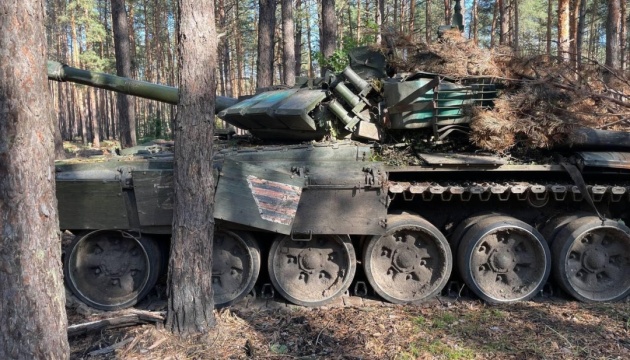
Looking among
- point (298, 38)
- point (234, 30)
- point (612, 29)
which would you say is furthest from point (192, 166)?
point (298, 38)

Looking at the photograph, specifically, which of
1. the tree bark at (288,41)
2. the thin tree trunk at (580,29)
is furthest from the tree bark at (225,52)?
the thin tree trunk at (580,29)

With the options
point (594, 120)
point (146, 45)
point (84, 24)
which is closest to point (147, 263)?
point (594, 120)

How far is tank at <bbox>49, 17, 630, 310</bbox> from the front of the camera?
569cm

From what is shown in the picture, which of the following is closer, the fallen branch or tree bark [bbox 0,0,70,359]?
tree bark [bbox 0,0,70,359]

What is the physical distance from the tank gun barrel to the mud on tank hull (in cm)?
145

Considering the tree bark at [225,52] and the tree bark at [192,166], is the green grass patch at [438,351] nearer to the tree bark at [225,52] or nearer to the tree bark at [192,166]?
the tree bark at [192,166]

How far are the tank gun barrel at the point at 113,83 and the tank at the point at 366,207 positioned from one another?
107 centimetres

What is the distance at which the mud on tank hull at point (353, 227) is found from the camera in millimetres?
5664

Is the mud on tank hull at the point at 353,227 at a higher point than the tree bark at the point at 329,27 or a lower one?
lower

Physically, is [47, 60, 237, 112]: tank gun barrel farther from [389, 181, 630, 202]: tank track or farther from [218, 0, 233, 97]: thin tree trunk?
[218, 0, 233, 97]: thin tree trunk

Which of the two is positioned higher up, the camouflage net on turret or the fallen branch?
the camouflage net on turret

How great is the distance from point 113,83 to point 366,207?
13.3 feet

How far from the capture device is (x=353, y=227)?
5805 mm

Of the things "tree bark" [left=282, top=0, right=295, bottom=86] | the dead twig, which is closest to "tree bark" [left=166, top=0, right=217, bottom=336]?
the dead twig
